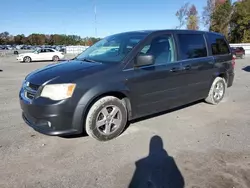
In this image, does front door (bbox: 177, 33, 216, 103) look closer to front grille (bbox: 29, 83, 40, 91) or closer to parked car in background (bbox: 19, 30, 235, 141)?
parked car in background (bbox: 19, 30, 235, 141)

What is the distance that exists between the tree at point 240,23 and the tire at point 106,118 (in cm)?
5381

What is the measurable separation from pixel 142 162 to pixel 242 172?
50.4 inches

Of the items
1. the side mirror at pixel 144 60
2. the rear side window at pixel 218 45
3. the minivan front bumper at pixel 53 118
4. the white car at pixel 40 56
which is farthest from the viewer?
the white car at pixel 40 56

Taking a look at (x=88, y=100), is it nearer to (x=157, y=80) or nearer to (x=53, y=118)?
(x=53, y=118)

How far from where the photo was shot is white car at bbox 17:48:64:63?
79.5 feet

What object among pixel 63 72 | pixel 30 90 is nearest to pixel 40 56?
pixel 30 90

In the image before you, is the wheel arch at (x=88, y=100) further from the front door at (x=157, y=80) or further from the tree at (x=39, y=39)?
the tree at (x=39, y=39)

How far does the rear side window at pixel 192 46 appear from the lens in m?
4.90

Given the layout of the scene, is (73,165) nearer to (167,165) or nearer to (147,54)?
(167,165)

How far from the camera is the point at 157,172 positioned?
9.86 feet

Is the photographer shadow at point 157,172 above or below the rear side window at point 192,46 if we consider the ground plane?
below

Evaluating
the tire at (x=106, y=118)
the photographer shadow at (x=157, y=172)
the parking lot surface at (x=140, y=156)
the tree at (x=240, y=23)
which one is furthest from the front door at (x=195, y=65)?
the tree at (x=240, y=23)

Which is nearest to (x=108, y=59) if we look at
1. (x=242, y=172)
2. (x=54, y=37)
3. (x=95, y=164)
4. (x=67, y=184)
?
(x=95, y=164)

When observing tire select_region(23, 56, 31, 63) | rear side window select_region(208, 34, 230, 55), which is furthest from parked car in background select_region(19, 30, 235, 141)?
tire select_region(23, 56, 31, 63)
